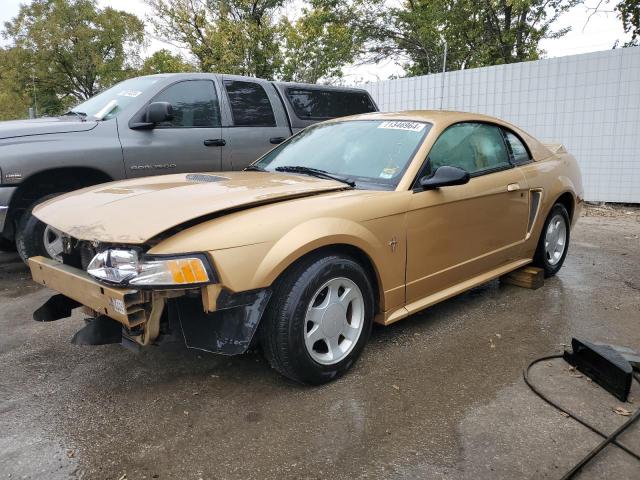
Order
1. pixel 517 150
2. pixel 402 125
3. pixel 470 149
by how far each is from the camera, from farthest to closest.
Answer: pixel 517 150
pixel 470 149
pixel 402 125

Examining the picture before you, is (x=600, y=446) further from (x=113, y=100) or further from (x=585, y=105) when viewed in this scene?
(x=585, y=105)

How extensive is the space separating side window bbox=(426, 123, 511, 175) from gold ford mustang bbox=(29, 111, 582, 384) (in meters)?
0.01

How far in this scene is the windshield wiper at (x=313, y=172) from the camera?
3.29 metres

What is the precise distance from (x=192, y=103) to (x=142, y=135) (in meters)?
0.73

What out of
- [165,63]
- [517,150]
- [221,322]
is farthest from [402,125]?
[165,63]

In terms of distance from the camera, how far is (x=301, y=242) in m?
2.56

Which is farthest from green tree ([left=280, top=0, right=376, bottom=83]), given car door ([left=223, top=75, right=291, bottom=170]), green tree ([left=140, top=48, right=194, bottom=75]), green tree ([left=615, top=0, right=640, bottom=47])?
car door ([left=223, top=75, right=291, bottom=170])

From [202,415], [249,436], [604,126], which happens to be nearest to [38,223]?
[202,415]

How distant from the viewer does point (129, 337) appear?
261cm

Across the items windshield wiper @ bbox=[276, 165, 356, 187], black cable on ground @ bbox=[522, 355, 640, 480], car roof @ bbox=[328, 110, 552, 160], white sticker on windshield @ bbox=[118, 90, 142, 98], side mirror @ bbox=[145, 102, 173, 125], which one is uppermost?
white sticker on windshield @ bbox=[118, 90, 142, 98]

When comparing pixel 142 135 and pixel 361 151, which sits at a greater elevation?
pixel 142 135

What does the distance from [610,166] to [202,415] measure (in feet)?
27.4

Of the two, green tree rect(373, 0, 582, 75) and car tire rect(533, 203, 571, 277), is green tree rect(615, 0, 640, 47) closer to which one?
green tree rect(373, 0, 582, 75)

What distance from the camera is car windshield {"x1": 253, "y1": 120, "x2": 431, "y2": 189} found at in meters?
3.31
